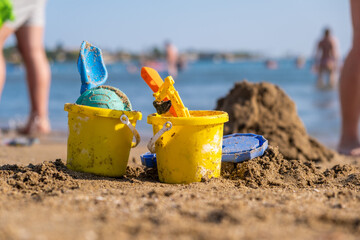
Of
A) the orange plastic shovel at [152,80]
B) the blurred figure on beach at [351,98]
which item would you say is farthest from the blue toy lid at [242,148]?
the blurred figure on beach at [351,98]

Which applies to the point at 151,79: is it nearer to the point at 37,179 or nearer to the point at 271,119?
the point at 37,179

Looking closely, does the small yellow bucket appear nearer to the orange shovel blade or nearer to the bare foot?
the orange shovel blade

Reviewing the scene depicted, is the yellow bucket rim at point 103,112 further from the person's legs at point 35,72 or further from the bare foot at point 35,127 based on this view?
the bare foot at point 35,127

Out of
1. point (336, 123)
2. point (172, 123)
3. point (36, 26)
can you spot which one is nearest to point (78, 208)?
point (172, 123)

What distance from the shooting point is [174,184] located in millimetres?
2311

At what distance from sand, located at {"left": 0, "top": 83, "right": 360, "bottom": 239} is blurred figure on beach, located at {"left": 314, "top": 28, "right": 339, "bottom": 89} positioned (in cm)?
967

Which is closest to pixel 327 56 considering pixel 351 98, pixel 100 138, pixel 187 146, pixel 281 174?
pixel 351 98

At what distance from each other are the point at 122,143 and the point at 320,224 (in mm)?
1201

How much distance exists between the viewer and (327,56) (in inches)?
465

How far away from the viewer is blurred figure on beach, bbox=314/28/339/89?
11.6m

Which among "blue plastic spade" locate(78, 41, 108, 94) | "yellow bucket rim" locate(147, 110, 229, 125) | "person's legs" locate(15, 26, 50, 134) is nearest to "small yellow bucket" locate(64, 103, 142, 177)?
"yellow bucket rim" locate(147, 110, 229, 125)

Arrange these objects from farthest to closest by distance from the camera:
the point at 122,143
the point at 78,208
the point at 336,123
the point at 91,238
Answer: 1. the point at 336,123
2. the point at 122,143
3. the point at 78,208
4. the point at 91,238

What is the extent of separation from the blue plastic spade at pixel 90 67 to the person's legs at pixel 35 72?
250 centimetres

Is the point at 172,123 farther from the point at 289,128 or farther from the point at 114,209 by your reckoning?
the point at 289,128
